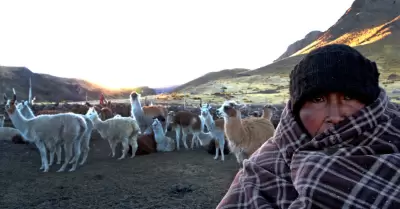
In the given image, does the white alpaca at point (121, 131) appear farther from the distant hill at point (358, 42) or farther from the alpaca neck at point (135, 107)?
the distant hill at point (358, 42)

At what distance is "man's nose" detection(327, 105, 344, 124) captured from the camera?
161cm

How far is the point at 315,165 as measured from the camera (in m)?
1.52

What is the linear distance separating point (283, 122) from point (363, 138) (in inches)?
14.9

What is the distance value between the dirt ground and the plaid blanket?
21.8ft

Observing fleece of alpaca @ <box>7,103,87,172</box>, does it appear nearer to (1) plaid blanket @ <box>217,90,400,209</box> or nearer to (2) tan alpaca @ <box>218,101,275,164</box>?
(2) tan alpaca @ <box>218,101,275,164</box>

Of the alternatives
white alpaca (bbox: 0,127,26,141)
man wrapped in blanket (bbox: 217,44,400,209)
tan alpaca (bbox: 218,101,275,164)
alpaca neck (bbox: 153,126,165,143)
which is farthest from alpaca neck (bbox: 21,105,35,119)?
man wrapped in blanket (bbox: 217,44,400,209)

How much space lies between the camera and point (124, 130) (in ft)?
47.7

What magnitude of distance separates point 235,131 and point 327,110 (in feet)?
27.1

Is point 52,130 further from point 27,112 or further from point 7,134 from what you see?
point 7,134

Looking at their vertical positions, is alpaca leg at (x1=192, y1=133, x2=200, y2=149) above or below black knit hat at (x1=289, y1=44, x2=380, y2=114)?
below

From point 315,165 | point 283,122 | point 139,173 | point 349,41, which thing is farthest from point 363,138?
point 349,41

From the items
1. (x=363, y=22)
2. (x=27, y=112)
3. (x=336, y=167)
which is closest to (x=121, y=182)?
(x=27, y=112)

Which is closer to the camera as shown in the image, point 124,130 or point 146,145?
point 124,130

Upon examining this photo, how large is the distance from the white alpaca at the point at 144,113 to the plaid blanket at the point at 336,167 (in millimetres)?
16012
